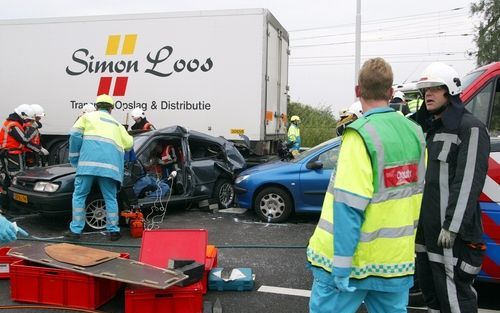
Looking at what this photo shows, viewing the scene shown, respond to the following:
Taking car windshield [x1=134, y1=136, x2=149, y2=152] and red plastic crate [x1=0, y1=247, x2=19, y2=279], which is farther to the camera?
car windshield [x1=134, y1=136, x2=149, y2=152]

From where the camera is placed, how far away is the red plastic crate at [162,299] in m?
3.74

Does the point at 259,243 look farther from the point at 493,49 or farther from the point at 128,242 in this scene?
the point at 493,49

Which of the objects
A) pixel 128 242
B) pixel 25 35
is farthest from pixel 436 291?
pixel 25 35

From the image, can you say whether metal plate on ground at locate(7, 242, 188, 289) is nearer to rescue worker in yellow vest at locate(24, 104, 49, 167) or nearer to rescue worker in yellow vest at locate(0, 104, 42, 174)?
rescue worker in yellow vest at locate(0, 104, 42, 174)

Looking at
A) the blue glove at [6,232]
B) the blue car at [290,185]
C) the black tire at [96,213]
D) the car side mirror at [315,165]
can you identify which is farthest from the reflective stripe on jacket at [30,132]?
the blue glove at [6,232]

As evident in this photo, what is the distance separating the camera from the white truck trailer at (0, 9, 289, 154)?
34.4 ft

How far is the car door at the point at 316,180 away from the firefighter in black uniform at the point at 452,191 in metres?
3.87

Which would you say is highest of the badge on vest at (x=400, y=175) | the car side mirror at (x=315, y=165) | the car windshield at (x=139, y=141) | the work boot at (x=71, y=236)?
the car windshield at (x=139, y=141)

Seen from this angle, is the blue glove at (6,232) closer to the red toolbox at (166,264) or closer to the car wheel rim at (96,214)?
the red toolbox at (166,264)

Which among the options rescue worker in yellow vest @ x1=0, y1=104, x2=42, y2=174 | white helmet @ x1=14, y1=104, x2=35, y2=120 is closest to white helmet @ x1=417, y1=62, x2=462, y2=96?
rescue worker in yellow vest @ x1=0, y1=104, x2=42, y2=174

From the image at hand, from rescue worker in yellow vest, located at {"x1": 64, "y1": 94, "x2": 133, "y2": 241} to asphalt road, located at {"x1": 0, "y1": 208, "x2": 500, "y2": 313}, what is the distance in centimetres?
36

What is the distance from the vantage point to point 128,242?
6285mm

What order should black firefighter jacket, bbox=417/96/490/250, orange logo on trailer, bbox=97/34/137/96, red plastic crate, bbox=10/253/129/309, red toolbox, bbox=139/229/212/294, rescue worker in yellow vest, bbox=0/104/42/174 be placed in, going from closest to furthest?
black firefighter jacket, bbox=417/96/490/250 → red plastic crate, bbox=10/253/129/309 → red toolbox, bbox=139/229/212/294 → rescue worker in yellow vest, bbox=0/104/42/174 → orange logo on trailer, bbox=97/34/137/96

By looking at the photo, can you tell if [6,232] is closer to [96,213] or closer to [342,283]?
[342,283]
